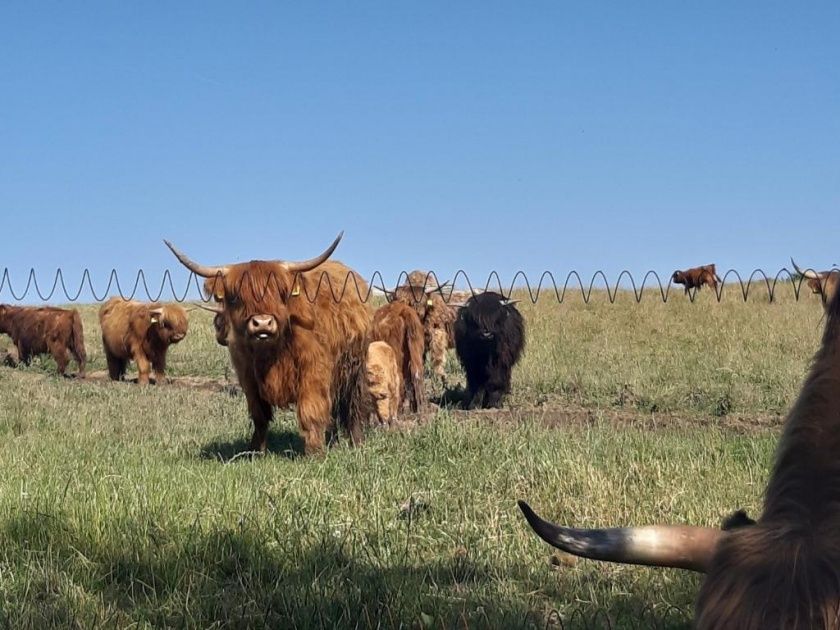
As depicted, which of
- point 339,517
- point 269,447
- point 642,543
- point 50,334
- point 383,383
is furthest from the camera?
point 50,334

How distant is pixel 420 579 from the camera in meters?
4.91

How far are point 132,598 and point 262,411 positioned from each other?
515 centimetres

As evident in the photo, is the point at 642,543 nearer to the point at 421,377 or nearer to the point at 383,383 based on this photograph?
the point at 383,383

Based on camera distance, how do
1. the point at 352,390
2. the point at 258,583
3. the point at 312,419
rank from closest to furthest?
the point at 258,583 < the point at 312,419 < the point at 352,390

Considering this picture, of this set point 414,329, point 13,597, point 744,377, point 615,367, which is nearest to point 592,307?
point 615,367

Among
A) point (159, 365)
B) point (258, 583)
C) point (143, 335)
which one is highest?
point (143, 335)

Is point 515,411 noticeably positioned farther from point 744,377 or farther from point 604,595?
Answer: point 604,595

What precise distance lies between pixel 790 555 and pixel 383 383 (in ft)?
33.9

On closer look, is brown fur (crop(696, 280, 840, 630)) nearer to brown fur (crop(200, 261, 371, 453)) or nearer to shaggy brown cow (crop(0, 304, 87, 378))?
brown fur (crop(200, 261, 371, 453))

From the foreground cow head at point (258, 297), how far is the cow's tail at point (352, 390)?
3.47 feet

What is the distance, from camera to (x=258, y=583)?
4.82 m

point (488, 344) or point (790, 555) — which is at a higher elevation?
point (488, 344)

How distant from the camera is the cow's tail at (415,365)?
14875 mm

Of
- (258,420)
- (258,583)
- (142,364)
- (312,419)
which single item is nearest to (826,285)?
(312,419)
